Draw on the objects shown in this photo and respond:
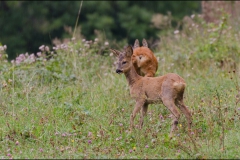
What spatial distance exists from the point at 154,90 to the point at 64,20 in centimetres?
2173

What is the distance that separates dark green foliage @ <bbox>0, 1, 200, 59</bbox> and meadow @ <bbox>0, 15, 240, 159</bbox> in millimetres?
15068

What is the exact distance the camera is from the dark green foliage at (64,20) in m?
28.8

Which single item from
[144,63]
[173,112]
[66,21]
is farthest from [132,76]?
[66,21]

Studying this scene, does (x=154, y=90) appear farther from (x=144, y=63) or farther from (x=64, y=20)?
(x=64, y=20)

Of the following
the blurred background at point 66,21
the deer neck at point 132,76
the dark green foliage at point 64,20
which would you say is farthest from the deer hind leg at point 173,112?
the dark green foliage at point 64,20

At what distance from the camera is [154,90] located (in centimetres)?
836

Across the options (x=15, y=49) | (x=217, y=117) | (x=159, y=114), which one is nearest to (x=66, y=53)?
(x=159, y=114)

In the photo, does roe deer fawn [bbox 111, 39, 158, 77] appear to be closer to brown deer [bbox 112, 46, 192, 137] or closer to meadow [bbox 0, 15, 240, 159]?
meadow [bbox 0, 15, 240, 159]

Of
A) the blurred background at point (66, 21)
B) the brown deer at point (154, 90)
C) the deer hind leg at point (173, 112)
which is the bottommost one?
the deer hind leg at point (173, 112)

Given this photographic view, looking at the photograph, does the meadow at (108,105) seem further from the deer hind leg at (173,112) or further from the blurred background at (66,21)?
the blurred background at (66,21)

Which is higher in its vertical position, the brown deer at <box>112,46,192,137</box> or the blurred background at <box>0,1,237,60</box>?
the blurred background at <box>0,1,237,60</box>

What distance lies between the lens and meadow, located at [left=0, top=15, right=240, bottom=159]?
739 cm

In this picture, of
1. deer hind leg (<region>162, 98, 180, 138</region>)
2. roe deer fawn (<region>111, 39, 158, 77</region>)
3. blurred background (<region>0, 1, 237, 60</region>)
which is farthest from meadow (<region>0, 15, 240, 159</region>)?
blurred background (<region>0, 1, 237, 60</region>)

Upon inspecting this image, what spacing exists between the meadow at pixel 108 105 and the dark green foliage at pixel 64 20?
15.1 meters
